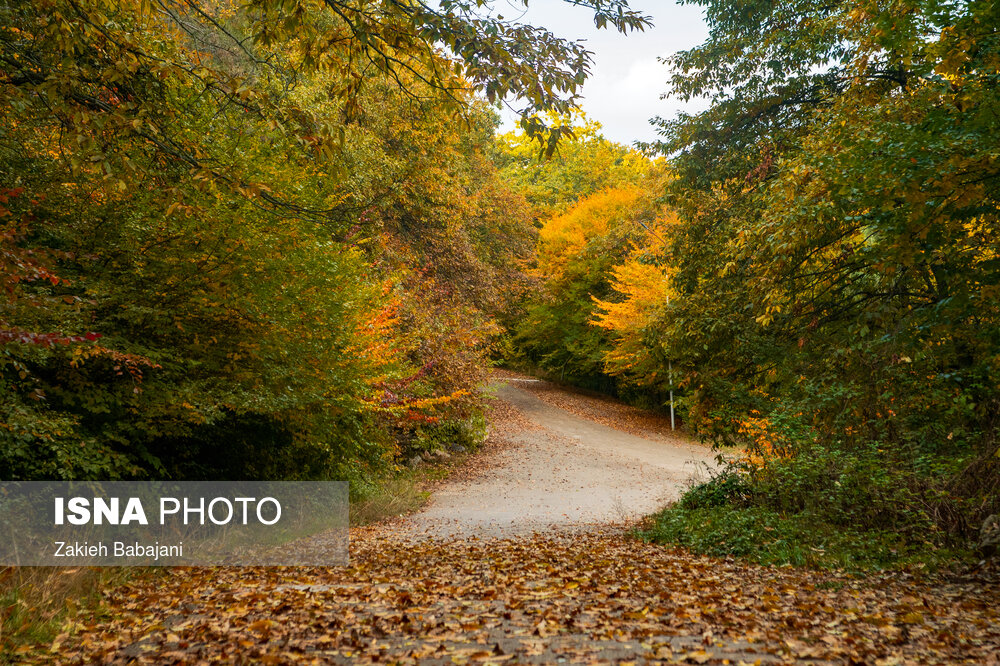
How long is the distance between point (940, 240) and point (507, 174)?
132 ft

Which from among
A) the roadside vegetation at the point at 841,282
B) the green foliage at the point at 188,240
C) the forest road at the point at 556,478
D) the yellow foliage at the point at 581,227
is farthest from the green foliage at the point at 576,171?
the green foliage at the point at 188,240

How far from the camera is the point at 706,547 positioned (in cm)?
790

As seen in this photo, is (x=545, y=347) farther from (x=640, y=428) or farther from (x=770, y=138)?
(x=770, y=138)

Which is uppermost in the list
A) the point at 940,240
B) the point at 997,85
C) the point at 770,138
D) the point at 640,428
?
the point at 770,138

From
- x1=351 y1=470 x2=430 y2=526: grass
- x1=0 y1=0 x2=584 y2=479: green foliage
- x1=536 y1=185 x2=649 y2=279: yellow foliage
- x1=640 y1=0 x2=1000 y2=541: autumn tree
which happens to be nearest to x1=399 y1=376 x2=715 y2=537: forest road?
x1=351 y1=470 x2=430 y2=526: grass

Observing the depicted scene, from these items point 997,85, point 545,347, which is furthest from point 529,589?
point 545,347

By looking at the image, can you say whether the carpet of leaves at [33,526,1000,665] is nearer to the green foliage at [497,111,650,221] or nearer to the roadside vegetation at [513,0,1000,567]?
the roadside vegetation at [513,0,1000,567]

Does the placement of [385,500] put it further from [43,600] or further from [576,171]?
[576,171]

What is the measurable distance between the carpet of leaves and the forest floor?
0.02 meters

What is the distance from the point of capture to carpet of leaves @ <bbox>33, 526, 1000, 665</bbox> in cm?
401

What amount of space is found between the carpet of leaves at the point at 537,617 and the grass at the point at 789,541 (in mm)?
354

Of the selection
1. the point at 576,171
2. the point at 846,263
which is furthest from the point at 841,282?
the point at 576,171

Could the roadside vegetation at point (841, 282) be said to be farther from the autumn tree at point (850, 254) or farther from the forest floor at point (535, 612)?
the forest floor at point (535, 612)

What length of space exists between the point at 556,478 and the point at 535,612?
527 inches
